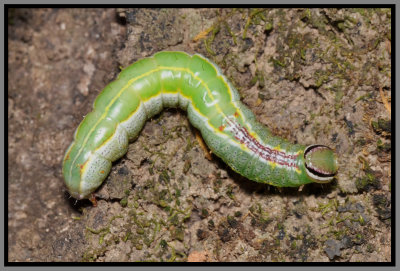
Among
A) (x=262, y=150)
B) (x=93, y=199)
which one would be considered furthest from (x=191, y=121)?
(x=93, y=199)

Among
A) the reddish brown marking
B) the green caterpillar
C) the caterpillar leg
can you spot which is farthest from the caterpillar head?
the caterpillar leg

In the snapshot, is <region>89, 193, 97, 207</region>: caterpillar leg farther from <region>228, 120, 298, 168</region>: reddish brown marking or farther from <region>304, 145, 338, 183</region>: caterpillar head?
<region>304, 145, 338, 183</region>: caterpillar head

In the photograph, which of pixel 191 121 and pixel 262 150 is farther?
pixel 191 121

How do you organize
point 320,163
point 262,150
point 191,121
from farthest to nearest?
1. point 191,121
2. point 262,150
3. point 320,163

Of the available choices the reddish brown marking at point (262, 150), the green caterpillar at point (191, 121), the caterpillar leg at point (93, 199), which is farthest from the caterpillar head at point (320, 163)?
the caterpillar leg at point (93, 199)

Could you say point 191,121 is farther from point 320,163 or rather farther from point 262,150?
point 320,163
